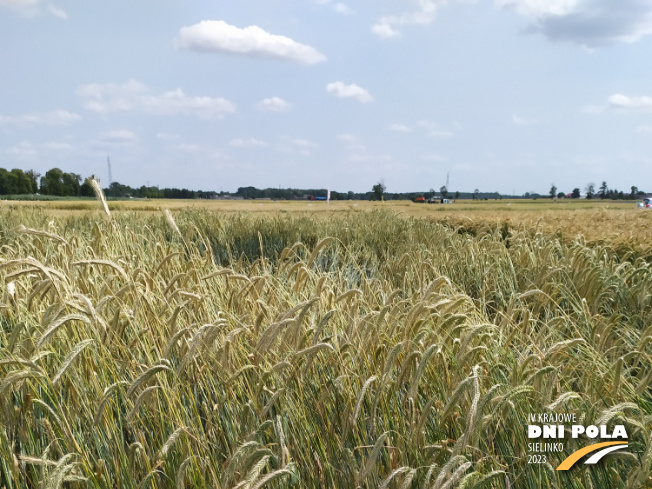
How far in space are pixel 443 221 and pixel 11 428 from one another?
8.22 m

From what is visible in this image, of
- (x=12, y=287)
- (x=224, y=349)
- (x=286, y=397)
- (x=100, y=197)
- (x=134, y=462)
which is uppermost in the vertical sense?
(x=100, y=197)

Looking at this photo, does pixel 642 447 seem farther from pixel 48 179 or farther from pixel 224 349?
pixel 48 179

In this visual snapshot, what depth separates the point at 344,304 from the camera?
2.61 m

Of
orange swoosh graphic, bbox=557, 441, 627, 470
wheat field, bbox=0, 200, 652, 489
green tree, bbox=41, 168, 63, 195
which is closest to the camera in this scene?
wheat field, bbox=0, 200, 652, 489

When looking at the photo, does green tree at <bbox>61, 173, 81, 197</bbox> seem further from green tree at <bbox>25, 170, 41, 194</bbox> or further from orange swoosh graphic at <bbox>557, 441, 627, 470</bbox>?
orange swoosh graphic at <bbox>557, 441, 627, 470</bbox>

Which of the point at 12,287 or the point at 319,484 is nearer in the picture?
the point at 319,484

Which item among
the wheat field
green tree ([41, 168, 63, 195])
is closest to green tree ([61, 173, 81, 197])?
green tree ([41, 168, 63, 195])

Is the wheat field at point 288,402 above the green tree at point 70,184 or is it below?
below

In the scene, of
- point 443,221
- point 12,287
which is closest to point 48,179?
point 443,221

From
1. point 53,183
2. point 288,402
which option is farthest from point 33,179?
point 288,402

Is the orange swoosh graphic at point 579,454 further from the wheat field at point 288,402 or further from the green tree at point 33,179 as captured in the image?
the green tree at point 33,179

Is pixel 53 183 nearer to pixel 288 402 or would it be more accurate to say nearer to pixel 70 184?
pixel 70 184

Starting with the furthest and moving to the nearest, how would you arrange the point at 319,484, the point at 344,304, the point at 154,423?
1. the point at 344,304
2. the point at 154,423
3. the point at 319,484

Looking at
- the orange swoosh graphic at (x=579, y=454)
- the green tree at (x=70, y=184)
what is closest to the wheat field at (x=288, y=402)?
the orange swoosh graphic at (x=579, y=454)
